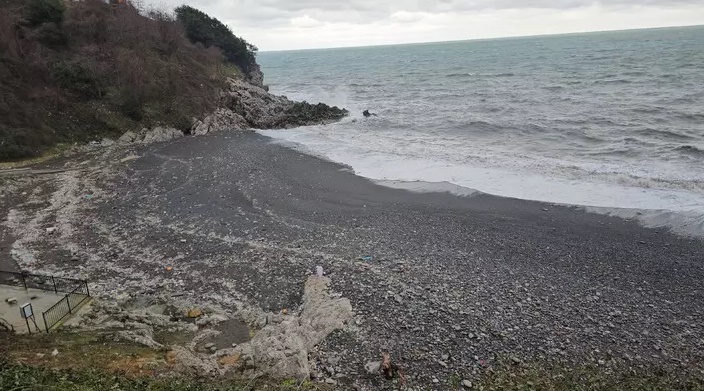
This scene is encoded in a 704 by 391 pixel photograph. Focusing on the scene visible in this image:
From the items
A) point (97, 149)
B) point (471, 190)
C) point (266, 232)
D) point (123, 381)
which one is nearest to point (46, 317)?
point (123, 381)

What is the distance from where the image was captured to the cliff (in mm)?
34188

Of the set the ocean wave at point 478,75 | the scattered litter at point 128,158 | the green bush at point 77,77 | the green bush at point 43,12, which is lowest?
the scattered litter at point 128,158

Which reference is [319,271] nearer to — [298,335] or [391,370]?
[298,335]

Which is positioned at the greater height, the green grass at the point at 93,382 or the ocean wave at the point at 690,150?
the green grass at the point at 93,382

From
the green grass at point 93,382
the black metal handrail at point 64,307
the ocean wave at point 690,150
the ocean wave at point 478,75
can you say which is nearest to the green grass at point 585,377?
the green grass at point 93,382

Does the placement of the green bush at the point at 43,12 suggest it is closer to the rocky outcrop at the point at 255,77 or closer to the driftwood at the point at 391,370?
the rocky outcrop at the point at 255,77

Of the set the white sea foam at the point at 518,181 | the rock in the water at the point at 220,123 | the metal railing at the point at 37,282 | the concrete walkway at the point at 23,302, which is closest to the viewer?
the concrete walkway at the point at 23,302

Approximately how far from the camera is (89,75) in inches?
1534

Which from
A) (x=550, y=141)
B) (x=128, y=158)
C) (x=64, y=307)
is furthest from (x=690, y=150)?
(x=128, y=158)

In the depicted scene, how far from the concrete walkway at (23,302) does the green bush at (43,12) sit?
3751 centimetres

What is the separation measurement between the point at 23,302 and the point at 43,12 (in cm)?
3937

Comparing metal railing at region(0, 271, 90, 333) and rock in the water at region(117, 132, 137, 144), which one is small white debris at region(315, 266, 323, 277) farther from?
rock in the water at region(117, 132, 137, 144)

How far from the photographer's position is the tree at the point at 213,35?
64688mm

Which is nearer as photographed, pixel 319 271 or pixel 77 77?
pixel 319 271
